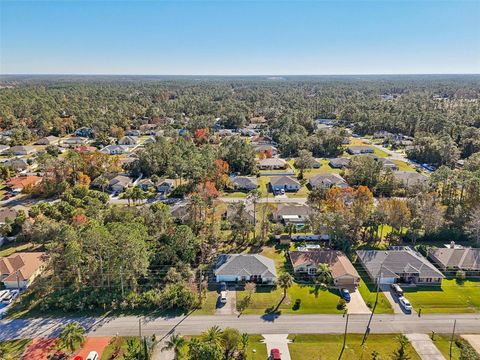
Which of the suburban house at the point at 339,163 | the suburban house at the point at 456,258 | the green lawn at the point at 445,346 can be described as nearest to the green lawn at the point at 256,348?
the green lawn at the point at 445,346

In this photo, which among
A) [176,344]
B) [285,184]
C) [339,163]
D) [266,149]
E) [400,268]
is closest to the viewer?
[176,344]

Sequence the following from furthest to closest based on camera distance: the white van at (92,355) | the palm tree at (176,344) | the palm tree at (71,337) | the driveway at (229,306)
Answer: the driveway at (229,306) → the white van at (92,355) → the palm tree at (71,337) → the palm tree at (176,344)

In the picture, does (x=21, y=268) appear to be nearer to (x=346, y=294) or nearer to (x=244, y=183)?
(x=346, y=294)

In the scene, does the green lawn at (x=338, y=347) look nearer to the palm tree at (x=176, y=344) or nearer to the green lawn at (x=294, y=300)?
the green lawn at (x=294, y=300)

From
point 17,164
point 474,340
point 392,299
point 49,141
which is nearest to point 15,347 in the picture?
point 392,299

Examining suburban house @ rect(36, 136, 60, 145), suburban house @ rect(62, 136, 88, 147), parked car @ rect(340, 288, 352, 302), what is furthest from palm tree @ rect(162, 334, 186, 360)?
suburban house @ rect(36, 136, 60, 145)

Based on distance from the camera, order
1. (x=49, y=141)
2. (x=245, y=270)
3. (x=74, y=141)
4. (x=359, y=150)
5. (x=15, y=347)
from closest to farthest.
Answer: (x=15, y=347)
(x=245, y=270)
(x=359, y=150)
(x=74, y=141)
(x=49, y=141)

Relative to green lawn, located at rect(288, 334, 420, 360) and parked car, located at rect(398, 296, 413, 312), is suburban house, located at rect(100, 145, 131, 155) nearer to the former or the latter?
green lawn, located at rect(288, 334, 420, 360)
